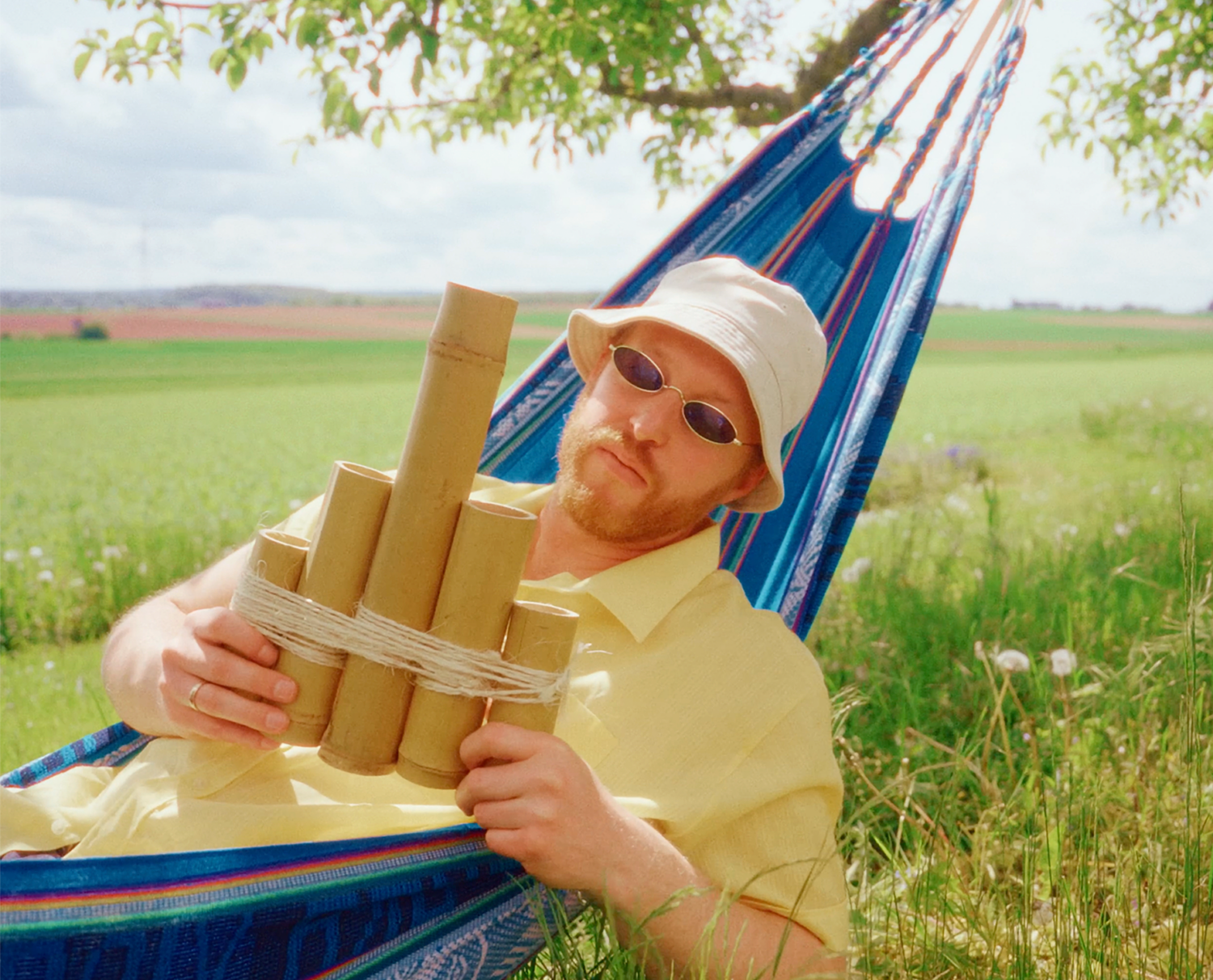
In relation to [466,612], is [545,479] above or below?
below

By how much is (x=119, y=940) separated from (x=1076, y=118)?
240 inches

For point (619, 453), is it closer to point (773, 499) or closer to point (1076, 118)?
point (773, 499)

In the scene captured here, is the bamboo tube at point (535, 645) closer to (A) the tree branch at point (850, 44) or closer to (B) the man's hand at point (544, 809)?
(B) the man's hand at point (544, 809)

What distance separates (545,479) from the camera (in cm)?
257

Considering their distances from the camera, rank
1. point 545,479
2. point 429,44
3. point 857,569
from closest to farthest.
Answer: point 545,479 → point 429,44 → point 857,569

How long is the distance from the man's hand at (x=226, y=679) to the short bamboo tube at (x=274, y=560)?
0.11 feet

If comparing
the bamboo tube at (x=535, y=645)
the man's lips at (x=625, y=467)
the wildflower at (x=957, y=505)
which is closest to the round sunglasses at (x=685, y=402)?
the man's lips at (x=625, y=467)

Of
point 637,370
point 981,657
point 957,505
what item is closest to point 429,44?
point 637,370

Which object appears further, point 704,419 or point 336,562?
point 704,419

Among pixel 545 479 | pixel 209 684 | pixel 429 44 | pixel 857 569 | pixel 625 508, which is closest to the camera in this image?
pixel 209 684

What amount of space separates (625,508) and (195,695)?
78 cm

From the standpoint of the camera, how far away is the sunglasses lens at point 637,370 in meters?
1.85

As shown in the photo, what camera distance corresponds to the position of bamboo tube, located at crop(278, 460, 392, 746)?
121 cm

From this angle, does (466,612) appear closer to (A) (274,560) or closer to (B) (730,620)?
(A) (274,560)
